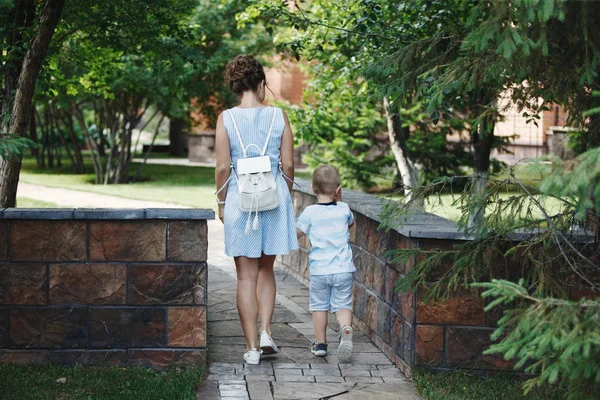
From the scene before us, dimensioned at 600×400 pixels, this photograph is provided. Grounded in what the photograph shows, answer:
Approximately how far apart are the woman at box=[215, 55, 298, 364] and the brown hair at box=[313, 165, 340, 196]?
0.20 meters

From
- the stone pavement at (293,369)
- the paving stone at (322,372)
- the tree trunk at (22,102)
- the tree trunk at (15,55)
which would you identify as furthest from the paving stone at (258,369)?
the tree trunk at (15,55)

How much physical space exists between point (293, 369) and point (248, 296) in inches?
21.5

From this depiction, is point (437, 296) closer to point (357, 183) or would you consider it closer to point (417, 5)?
point (417, 5)

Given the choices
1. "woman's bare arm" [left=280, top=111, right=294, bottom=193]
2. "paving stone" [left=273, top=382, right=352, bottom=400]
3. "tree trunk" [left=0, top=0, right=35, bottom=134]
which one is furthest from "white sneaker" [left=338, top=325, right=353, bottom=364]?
"tree trunk" [left=0, top=0, right=35, bottom=134]

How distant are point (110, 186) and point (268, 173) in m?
18.3

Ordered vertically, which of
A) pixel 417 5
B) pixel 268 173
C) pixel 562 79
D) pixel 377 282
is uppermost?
pixel 417 5

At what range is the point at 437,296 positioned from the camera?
4.88 meters

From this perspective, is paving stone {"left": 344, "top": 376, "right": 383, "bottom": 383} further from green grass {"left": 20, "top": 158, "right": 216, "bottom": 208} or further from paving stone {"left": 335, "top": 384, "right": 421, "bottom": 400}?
green grass {"left": 20, "top": 158, "right": 216, "bottom": 208}

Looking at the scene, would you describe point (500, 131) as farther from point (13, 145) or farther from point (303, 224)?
point (13, 145)

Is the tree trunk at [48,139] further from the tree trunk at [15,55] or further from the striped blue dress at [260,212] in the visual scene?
the striped blue dress at [260,212]

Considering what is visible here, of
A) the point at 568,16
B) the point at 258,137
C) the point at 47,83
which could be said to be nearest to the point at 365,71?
the point at 258,137

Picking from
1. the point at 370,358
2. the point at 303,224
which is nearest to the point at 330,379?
the point at 370,358

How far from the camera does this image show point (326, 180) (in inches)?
234

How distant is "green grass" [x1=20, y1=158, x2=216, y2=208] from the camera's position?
772 inches
